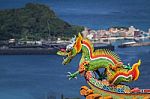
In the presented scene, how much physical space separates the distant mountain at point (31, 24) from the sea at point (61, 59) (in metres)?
0.13

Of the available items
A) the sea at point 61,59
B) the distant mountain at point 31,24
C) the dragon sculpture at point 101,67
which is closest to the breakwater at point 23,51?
the sea at point 61,59

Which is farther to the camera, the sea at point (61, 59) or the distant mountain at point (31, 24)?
the distant mountain at point (31, 24)

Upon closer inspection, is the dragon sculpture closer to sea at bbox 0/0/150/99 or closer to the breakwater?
sea at bbox 0/0/150/99

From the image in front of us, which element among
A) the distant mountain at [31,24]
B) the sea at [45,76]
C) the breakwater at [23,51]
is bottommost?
the sea at [45,76]

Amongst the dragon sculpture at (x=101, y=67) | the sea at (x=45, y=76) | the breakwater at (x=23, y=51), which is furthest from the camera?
the breakwater at (x=23, y=51)

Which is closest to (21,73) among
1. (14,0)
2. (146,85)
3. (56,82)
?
(56,82)

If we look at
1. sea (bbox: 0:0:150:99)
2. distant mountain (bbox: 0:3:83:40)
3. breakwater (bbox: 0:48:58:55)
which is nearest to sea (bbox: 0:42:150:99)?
sea (bbox: 0:0:150:99)

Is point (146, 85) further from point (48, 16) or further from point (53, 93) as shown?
point (48, 16)

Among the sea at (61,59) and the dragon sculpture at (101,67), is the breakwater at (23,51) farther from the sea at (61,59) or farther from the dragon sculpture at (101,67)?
the dragon sculpture at (101,67)

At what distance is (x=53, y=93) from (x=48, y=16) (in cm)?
136

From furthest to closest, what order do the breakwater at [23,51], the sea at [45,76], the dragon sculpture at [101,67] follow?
the breakwater at [23,51]
the sea at [45,76]
the dragon sculpture at [101,67]

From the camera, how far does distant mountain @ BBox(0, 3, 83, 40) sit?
9.10 meters

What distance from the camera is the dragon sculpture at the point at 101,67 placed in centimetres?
717

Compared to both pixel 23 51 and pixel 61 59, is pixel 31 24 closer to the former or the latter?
pixel 23 51
